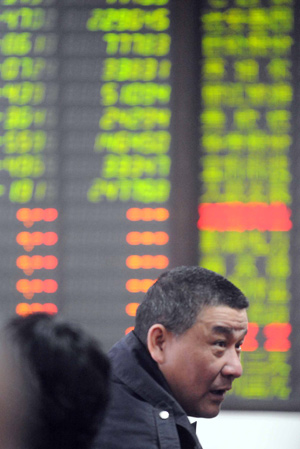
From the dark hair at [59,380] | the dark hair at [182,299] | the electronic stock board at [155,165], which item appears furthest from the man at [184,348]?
the electronic stock board at [155,165]

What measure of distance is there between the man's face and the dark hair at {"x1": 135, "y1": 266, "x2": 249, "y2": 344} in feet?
0.05

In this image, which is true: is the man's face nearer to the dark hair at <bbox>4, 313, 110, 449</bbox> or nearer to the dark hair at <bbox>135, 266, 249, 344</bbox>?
the dark hair at <bbox>135, 266, 249, 344</bbox>

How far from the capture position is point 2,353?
29.0 inches

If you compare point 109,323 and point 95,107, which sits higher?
point 95,107

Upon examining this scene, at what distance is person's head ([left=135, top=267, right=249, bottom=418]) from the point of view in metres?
1.41

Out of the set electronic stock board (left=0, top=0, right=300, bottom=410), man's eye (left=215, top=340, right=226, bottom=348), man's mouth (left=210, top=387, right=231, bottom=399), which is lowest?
man's mouth (left=210, top=387, right=231, bottom=399)

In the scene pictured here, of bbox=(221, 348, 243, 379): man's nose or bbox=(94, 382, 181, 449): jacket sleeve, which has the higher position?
bbox=(221, 348, 243, 379): man's nose

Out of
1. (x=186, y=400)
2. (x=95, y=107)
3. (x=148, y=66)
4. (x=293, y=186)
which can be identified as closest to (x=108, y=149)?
(x=95, y=107)

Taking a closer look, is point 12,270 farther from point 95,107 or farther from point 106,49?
point 106,49

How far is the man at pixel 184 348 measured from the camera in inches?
52.7

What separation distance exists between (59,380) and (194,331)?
716 millimetres

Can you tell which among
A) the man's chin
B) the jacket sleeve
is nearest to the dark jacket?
the jacket sleeve

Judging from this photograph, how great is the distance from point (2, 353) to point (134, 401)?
0.60 m

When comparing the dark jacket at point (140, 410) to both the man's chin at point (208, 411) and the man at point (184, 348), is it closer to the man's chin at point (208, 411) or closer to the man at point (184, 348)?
the man at point (184, 348)
